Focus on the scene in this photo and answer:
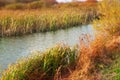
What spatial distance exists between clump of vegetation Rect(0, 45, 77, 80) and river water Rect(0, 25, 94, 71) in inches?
106

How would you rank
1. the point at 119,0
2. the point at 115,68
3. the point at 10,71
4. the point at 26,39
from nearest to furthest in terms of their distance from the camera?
the point at 10,71, the point at 115,68, the point at 119,0, the point at 26,39

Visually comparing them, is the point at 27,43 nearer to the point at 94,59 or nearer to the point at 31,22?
the point at 31,22

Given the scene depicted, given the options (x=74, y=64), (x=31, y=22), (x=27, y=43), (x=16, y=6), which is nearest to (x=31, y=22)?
(x=31, y=22)

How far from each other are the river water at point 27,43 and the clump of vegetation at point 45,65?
2.69 m

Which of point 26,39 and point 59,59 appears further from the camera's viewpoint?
point 26,39

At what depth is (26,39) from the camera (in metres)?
20.0

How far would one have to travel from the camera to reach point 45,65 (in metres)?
9.72

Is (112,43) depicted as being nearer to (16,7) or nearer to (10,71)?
(10,71)

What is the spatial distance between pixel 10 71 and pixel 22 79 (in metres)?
0.38

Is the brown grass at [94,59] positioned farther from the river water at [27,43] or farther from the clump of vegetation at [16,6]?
the clump of vegetation at [16,6]

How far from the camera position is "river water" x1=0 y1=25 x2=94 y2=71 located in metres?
14.6

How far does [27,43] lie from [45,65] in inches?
358

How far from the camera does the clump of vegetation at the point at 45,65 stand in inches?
352

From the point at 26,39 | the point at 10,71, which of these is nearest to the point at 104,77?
the point at 10,71
